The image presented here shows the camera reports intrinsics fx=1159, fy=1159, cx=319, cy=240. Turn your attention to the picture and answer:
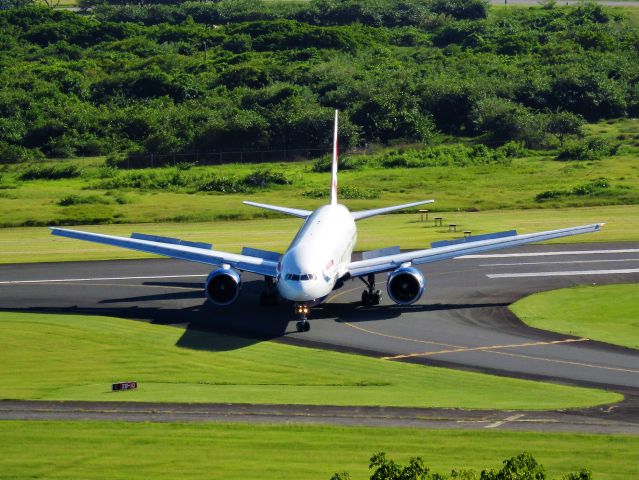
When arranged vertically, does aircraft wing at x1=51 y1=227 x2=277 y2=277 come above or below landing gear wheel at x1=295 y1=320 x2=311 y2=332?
above

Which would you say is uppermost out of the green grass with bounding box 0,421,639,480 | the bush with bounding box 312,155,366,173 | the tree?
the tree

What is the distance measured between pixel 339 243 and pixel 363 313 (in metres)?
4.54

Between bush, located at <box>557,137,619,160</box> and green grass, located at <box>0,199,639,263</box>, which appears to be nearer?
green grass, located at <box>0,199,639,263</box>

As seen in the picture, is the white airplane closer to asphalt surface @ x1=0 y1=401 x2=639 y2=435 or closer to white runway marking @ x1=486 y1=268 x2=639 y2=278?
white runway marking @ x1=486 y1=268 x2=639 y2=278

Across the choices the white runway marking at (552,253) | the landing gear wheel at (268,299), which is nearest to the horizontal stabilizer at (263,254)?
the landing gear wheel at (268,299)

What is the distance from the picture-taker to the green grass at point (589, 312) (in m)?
60.5

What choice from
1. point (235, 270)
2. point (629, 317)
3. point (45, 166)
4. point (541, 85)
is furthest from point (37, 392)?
point (541, 85)

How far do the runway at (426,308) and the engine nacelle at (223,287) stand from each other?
5.00ft

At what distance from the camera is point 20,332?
6122cm

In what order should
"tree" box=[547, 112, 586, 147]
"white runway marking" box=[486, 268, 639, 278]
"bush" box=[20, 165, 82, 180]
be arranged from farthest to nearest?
"tree" box=[547, 112, 586, 147] < "bush" box=[20, 165, 82, 180] < "white runway marking" box=[486, 268, 639, 278]

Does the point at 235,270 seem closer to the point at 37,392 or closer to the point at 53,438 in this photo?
the point at 37,392

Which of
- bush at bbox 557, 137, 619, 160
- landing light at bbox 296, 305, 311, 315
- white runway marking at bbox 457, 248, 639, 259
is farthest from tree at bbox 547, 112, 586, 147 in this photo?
landing light at bbox 296, 305, 311, 315

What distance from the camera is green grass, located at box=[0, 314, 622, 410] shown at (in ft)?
157

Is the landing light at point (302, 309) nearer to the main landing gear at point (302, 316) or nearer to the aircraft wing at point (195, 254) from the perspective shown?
the main landing gear at point (302, 316)
